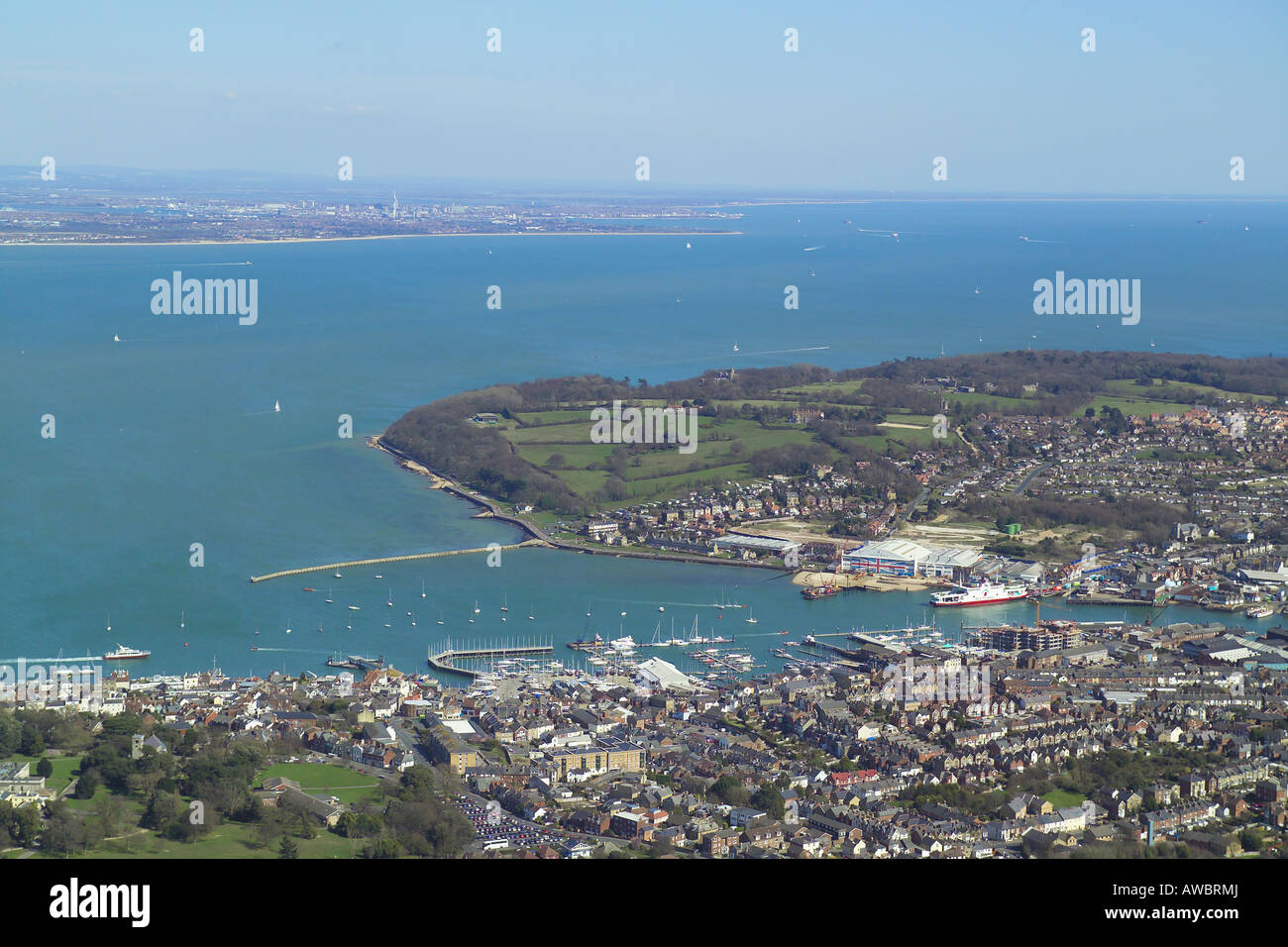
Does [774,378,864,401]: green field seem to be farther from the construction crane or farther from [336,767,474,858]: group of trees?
[336,767,474,858]: group of trees

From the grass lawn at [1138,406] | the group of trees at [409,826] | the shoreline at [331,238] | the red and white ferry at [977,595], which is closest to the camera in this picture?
the group of trees at [409,826]

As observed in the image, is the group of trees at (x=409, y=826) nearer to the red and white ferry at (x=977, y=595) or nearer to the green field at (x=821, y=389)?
the red and white ferry at (x=977, y=595)

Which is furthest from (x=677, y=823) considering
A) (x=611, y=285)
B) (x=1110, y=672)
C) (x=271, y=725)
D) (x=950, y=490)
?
(x=611, y=285)

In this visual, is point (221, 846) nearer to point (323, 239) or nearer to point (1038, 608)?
point (1038, 608)

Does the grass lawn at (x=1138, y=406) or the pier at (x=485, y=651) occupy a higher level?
the grass lawn at (x=1138, y=406)

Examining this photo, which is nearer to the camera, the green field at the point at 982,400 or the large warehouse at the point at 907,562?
the large warehouse at the point at 907,562

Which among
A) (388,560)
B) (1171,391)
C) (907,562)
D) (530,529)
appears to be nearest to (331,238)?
(1171,391)

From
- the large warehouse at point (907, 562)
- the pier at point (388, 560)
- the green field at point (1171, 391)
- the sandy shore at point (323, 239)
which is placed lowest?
the large warehouse at point (907, 562)

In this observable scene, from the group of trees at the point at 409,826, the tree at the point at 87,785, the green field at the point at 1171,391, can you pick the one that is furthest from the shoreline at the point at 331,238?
the group of trees at the point at 409,826
